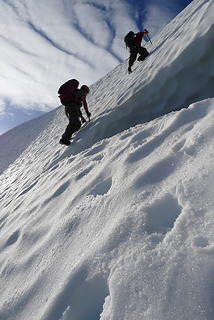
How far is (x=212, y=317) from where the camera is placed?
135cm

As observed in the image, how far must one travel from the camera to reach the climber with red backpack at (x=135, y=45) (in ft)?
27.7

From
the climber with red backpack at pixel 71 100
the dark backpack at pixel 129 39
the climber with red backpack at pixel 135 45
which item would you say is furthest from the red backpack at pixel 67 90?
the dark backpack at pixel 129 39

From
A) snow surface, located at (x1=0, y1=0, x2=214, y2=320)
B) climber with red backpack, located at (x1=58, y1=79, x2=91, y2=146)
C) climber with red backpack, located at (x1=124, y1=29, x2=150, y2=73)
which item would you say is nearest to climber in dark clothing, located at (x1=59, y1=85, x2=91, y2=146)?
climber with red backpack, located at (x1=58, y1=79, x2=91, y2=146)

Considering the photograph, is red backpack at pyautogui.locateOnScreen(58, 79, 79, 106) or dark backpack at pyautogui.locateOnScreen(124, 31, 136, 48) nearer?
red backpack at pyautogui.locateOnScreen(58, 79, 79, 106)

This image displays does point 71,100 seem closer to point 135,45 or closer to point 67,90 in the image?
point 67,90

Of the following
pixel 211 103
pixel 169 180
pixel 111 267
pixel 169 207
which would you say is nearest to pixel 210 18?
pixel 211 103

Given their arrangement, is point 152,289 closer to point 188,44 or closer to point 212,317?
point 212,317

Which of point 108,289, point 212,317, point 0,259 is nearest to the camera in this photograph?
point 212,317

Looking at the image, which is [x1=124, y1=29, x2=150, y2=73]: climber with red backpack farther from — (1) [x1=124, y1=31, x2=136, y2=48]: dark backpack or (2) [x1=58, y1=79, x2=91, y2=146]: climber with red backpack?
(2) [x1=58, y1=79, x2=91, y2=146]: climber with red backpack

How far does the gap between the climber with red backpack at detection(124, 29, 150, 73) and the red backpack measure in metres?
2.46

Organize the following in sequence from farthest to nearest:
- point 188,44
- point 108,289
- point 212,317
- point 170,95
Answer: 1. point 188,44
2. point 170,95
3. point 108,289
4. point 212,317

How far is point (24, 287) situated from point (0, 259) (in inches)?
31.7

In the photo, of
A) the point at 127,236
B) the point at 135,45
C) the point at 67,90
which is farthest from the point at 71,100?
the point at 127,236

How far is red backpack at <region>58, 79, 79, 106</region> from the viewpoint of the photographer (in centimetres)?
660
